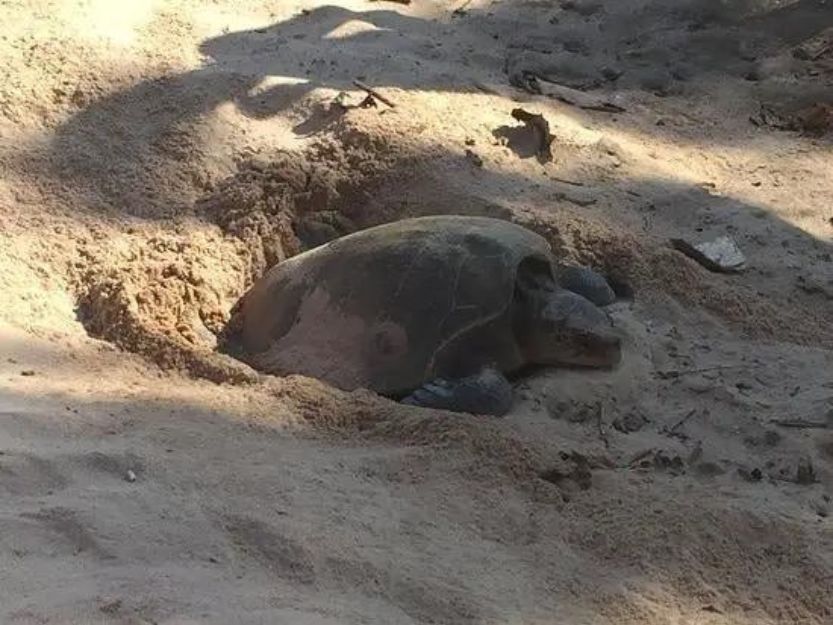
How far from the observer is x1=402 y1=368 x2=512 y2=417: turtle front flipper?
13.6 feet

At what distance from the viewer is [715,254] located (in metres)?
5.28

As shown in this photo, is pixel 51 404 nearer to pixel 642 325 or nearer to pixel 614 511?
pixel 614 511

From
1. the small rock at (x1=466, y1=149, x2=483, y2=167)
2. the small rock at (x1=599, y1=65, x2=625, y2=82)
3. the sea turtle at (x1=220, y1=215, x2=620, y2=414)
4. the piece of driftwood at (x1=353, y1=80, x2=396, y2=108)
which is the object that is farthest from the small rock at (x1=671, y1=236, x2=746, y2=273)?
the small rock at (x1=599, y1=65, x2=625, y2=82)

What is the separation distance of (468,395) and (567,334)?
57 centimetres

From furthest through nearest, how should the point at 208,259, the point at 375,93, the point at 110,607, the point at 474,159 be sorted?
the point at 375,93 → the point at 474,159 → the point at 208,259 → the point at 110,607

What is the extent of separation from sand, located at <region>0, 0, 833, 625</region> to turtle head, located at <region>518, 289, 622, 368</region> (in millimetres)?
68

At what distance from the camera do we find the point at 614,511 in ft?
11.1

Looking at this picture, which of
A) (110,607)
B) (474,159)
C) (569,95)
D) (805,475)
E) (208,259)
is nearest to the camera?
(110,607)

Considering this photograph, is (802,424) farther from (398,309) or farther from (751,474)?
(398,309)

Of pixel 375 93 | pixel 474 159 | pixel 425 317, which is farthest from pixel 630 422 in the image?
pixel 375 93

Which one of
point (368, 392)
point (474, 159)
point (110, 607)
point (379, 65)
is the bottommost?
point (368, 392)

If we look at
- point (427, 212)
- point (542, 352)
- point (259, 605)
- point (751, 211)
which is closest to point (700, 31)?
point (751, 211)

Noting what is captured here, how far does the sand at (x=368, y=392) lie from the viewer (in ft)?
9.68

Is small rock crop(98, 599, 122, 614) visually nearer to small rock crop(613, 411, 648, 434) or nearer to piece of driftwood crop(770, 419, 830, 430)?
small rock crop(613, 411, 648, 434)
